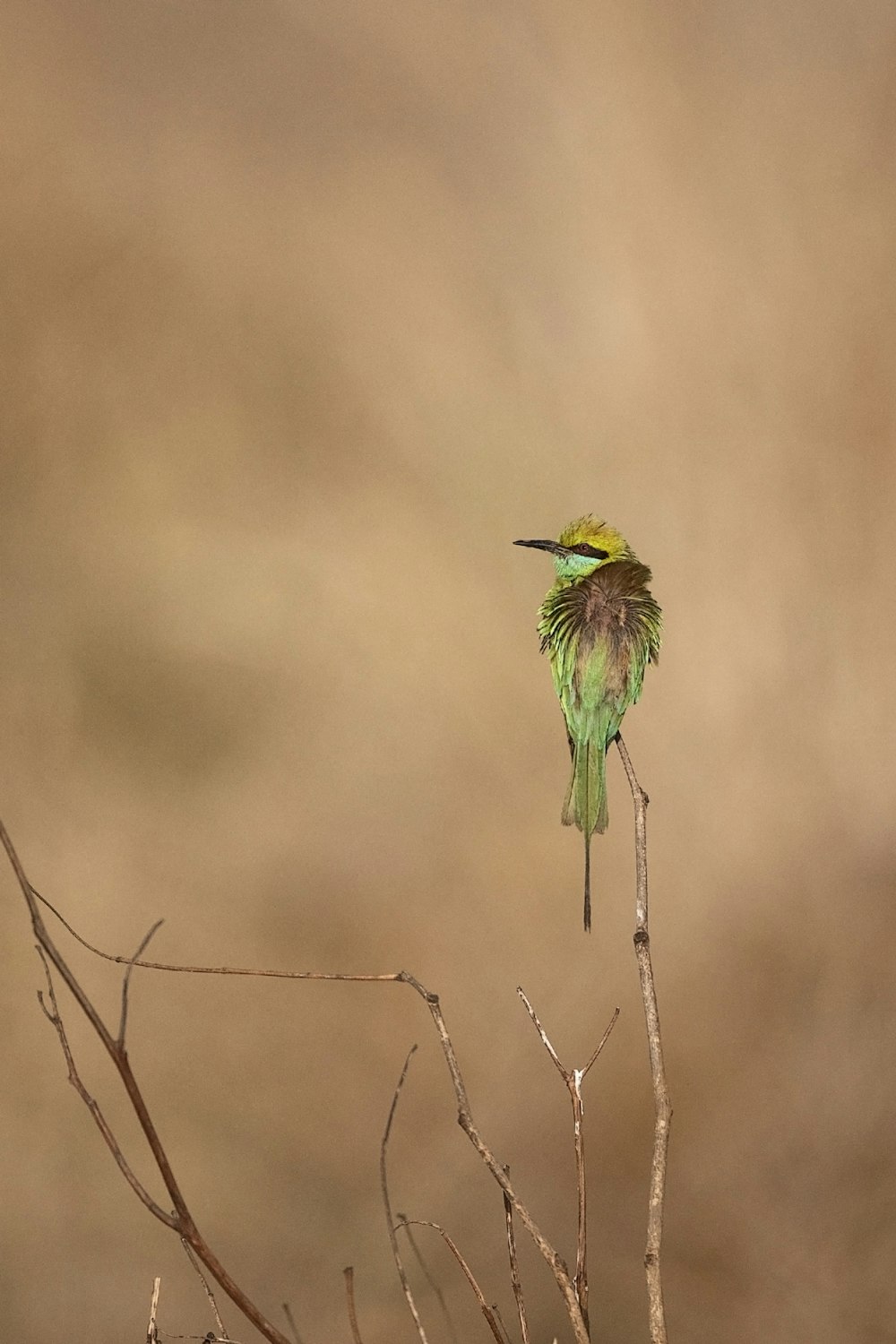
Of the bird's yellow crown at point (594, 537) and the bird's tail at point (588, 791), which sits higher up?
the bird's yellow crown at point (594, 537)

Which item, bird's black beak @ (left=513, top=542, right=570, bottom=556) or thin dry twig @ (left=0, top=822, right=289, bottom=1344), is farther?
bird's black beak @ (left=513, top=542, right=570, bottom=556)

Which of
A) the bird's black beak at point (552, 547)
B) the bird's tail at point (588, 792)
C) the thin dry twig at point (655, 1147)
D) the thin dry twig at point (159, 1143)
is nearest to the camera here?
the thin dry twig at point (159, 1143)

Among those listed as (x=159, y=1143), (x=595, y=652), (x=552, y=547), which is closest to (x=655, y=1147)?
(x=159, y=1143)

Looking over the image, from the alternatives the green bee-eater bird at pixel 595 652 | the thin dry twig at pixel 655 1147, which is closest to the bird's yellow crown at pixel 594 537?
the green bee-eater bird at pixel 595 652

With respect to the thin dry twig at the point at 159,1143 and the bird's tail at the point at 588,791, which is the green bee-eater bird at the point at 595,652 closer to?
the bird's tail at the point at 588,791

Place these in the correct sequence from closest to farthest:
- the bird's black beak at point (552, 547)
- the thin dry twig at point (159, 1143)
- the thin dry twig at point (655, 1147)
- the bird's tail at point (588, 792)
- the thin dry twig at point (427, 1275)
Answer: the thin dry twig at point (159, 1143) → the thin dry twig at point (655, 1147) → the thin dry twig at point (427, 1275) → the bird's tail at point (588, 792) → the bird's black beak at point (552, 547)

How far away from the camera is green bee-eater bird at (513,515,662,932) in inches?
46.1

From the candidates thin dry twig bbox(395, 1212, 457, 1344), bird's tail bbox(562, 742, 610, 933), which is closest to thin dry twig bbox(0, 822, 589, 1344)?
thin dry twig bbox(395, 1212, 457, 1344)

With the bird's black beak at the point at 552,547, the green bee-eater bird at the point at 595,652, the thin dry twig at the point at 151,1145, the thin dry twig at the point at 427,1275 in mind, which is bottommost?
the thin dry twig at the point at 427,1275

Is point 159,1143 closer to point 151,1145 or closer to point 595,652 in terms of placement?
point 151,1145

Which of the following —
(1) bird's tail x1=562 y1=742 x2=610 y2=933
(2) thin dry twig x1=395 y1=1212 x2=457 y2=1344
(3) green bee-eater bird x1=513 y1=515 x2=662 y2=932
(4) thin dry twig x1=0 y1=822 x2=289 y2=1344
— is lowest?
(2) thin dry twig x1=395 y1=1212 x2=457 y2=1344

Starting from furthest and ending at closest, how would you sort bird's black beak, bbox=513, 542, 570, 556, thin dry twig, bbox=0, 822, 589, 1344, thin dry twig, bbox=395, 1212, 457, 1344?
bird's black beak, bbox=513, 542, 570, 556, thin dry twig, bbox=395, 1212, 457, 1344, thin dry twig, bbox=0, 822, 589, 1344

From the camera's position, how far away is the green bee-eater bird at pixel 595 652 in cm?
117

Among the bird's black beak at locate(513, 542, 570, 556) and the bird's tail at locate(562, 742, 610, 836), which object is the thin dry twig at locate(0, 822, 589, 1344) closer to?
the bird's tail at locate(562, 742, 610, 836)
